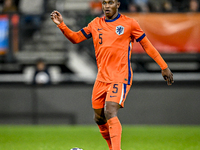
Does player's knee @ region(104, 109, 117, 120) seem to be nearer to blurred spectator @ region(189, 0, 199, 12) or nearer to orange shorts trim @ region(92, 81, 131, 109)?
orange shorts trim @ region(92, 81, 131, 109)

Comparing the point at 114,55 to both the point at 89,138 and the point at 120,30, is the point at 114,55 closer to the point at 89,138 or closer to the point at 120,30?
the point at 120,30

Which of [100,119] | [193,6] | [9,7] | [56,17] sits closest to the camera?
[56,17]

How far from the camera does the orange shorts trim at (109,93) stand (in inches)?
225

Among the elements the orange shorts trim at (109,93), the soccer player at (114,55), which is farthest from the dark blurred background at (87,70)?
the soccer player at (114,55)

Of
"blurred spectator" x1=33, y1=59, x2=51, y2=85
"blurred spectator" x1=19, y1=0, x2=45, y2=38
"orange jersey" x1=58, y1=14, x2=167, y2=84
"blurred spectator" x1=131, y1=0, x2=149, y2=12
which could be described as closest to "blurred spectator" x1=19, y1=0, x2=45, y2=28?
"blurred spectator" x1=19, y1=0, x2=45, y2=38

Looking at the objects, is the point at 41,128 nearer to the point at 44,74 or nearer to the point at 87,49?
the point at 44,74

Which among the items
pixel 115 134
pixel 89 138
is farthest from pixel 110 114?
pixel 89 138

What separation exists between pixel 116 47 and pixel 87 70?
28.2 feet

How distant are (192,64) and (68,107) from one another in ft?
15.8

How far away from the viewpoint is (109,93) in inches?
226

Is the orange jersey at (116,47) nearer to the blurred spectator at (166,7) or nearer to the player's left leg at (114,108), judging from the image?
the player's left leg at (114,108)

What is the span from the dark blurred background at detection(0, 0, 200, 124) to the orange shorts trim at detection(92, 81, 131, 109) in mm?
6014

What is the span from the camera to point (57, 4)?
16047 millimetres

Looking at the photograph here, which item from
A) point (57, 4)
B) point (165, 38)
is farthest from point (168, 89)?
point (57, 4)
